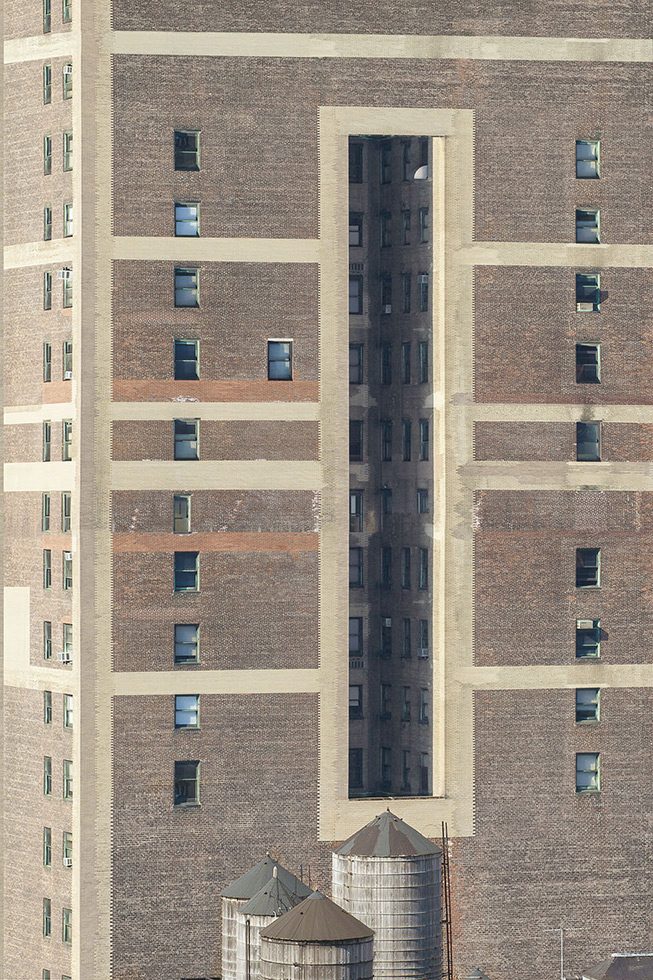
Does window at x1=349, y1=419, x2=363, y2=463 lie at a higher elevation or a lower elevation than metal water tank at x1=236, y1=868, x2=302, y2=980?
higher

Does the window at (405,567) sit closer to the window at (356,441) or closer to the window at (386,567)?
the window at (386,567)

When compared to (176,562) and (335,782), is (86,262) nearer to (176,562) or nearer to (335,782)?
(176,562)

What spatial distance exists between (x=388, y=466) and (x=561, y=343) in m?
11.4

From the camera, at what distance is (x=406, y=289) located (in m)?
141

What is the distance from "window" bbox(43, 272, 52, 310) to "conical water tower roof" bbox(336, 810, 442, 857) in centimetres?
2908

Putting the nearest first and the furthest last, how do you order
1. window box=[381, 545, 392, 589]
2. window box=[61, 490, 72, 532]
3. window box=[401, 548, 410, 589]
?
window box=[61, 490, 72, 532], window box=[401, 548, 410, 589], window box=[381, 545, 392, 589]

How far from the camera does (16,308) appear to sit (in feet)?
460

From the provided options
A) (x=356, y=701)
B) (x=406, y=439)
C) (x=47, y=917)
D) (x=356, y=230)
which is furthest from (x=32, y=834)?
(x=356, y=230)

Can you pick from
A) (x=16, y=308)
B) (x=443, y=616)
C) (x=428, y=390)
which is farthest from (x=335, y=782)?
(x=16, y=308)

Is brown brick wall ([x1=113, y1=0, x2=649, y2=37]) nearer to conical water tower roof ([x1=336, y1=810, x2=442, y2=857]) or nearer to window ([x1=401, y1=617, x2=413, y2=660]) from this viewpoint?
window ([x1=401, y1=617, x2=413, y2=660])

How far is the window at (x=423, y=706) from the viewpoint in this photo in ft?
458

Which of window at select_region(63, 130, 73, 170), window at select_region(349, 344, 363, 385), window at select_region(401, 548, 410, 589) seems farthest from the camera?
window at select_region(349, 344, 363, 385)

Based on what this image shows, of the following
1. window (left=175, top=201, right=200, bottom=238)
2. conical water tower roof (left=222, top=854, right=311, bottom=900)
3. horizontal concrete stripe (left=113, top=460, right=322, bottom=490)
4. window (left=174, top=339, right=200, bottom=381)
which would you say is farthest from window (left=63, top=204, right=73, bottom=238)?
conical water tower roof (left=222, top=854, right=311, bottom=900)

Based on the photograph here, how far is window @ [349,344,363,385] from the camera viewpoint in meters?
143
